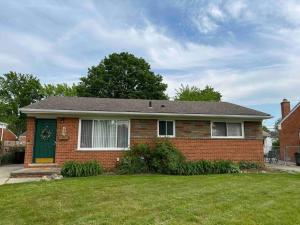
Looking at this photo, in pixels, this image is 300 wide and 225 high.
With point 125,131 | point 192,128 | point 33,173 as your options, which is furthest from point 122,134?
point 33,173

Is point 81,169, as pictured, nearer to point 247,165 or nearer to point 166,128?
point 166,128

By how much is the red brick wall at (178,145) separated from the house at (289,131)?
26.3ft

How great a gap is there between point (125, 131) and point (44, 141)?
12.1 ft

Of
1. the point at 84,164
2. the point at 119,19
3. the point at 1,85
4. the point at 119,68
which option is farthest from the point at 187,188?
the point at 1,85

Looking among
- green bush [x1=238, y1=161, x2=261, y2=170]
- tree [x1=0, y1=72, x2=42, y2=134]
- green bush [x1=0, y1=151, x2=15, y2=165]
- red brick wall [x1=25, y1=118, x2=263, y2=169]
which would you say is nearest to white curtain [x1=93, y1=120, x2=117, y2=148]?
red brick wall [x1=25, y1=118, x2=263, y2=169]

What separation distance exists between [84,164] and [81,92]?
829 inches

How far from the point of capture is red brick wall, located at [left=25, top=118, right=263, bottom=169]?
11.0m

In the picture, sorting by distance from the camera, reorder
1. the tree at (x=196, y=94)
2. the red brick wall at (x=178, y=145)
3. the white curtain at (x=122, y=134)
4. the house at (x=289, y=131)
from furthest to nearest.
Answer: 1. the tree at (x=196, y=94)
2. the house at (x=289, y=131)
3. the white curtain at (x=122, y=134)
4. the red brick wall at (x=178, y=145)

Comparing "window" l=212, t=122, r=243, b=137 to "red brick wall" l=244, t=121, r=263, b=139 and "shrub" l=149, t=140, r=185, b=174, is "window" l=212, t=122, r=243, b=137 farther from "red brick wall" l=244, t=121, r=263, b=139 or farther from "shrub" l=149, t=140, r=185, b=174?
"shrub" l=149, t=140, r=185, b=174

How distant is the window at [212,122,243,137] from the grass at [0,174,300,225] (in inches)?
195

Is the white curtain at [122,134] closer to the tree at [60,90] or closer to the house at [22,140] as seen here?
the house at [22,140]

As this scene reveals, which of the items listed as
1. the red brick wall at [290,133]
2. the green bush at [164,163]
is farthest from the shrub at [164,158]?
the red brick wall at [290,133]

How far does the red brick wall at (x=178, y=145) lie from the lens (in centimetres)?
1098

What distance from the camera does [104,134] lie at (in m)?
11.5
